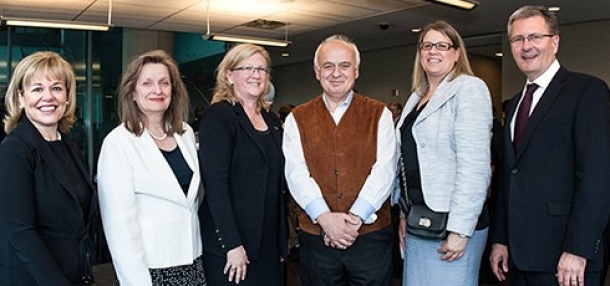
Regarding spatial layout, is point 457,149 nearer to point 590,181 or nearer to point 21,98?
point 590,181

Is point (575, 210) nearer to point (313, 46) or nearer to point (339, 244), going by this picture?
point (339, 244)

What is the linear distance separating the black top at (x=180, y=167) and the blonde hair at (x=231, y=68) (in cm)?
35

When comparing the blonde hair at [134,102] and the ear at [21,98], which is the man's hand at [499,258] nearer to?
the blonde hair at [134,102]

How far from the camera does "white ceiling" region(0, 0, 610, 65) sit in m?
7.23

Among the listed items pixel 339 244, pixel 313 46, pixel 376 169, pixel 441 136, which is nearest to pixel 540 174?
pixel 441 136

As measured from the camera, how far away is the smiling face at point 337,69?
91.4 inches

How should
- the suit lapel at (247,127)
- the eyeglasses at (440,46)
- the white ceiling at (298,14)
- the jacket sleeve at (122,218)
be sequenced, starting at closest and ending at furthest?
the jacket sleeve at (122,218) < the eyeglasses at (440,46) < the suit lapel at (247,127) < the white ceiling at (298,14)

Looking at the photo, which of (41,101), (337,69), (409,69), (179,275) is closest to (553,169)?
(337,69)

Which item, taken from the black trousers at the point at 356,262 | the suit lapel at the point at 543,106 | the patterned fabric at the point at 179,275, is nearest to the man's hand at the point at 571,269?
the suit lapel at the point at 543,106

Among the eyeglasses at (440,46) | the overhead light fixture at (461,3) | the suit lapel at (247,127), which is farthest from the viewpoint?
the overhead light fixture at (461,3)

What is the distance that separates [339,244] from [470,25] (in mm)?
7939

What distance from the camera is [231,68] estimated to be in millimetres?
2375

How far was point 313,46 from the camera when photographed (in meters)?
11.5

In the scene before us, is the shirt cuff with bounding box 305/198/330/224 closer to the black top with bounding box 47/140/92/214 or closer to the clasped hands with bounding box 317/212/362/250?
the clasped hands with bounding box 317/212/362/250
